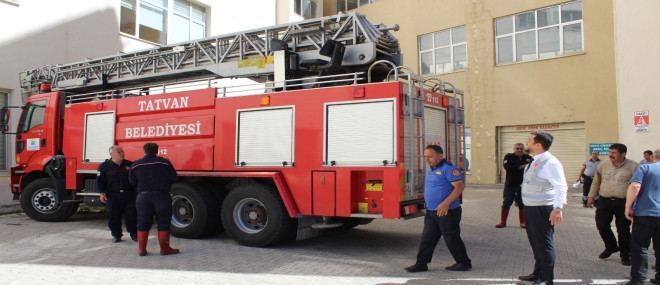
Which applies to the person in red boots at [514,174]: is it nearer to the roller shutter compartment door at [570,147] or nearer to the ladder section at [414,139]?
the ladder section at [414,139]

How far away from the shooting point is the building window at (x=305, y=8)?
907 inches

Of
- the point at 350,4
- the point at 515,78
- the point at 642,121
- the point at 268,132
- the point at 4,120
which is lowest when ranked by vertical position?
the point at 268,132

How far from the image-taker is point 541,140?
17.1 ft

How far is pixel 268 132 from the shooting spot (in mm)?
7316

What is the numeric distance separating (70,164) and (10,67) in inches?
205

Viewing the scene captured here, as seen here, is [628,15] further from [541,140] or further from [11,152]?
[11,152]

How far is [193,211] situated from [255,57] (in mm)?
2898

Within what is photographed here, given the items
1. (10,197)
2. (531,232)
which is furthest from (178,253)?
(10,197)

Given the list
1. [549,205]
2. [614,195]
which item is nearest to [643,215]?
[614,195]

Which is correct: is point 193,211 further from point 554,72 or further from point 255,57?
point 554,72

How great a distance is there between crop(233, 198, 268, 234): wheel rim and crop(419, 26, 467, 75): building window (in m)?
14.3

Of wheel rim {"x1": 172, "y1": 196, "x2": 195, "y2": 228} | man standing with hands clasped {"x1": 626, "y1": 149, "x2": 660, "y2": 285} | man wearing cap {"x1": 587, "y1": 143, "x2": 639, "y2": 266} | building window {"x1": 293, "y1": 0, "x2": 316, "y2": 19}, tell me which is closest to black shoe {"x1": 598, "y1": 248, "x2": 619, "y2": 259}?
man wearing cap {"x1": 587, "y1": 143, "x2": 639, "y2": 266}

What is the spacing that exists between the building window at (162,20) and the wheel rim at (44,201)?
783 cm

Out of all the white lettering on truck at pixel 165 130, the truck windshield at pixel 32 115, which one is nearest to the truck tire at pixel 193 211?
the white lettering on truck at pixel 165 130
